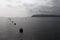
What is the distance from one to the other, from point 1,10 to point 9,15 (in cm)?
20

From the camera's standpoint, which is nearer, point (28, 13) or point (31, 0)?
point (31, 0)

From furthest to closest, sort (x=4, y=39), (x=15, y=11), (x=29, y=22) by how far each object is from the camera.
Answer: (x=29, y=22) < (x=15, y=11) < (x=4, y=39)

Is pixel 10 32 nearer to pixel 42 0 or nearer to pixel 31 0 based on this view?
pixel 31 0

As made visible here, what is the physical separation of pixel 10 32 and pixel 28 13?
551mm

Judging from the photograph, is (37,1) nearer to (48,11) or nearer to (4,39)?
(48,11)

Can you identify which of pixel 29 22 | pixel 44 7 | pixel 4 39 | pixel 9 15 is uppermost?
pixel 44 7

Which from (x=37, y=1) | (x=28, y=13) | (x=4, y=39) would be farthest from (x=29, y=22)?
(x=4, y=39)

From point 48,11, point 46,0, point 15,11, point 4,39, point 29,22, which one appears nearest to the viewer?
point 4,39

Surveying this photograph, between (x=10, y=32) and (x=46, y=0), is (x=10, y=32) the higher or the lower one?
the lower one

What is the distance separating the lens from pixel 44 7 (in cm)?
214

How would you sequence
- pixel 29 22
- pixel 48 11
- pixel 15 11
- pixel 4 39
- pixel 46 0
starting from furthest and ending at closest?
pixel 29 22, pixel 48 11, pixel 15 11, pixel 46 0, pixel 4 39

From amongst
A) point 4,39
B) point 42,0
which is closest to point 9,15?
point 4,39

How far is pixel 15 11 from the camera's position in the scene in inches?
80.1

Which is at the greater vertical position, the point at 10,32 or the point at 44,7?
the point at 44,7
